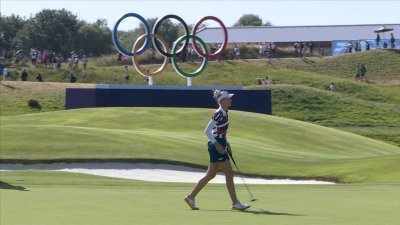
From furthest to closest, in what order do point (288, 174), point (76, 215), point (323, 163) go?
1. point (323, 163)
2. point (288, 174)
3. point (76, 215)

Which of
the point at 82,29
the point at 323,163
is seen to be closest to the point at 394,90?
the point at 323,163

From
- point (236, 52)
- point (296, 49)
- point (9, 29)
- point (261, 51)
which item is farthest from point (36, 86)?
point (9, 29)

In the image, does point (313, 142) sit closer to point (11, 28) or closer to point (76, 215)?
point (76, 215)

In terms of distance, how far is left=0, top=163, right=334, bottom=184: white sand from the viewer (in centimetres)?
3222

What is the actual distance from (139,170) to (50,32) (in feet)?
384

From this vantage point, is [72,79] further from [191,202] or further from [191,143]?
[191,202]

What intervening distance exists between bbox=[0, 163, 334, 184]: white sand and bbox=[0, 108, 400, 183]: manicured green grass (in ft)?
1.91

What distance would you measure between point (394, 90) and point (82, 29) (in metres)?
75.0

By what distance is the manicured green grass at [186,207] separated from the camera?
15438 mm

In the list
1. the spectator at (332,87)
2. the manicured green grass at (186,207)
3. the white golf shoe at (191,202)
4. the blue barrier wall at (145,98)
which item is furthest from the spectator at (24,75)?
the white golf shoe at (191,202)

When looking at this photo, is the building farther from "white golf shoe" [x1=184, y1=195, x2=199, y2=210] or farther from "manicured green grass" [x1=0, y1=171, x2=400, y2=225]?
"white golf shoe" [x1=184, y1=195, x2=199, y2=210]

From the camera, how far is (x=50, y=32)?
14738 centimetres

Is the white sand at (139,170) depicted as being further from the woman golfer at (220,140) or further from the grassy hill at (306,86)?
the grassy hill at (306,86)

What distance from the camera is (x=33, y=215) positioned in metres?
16.2
